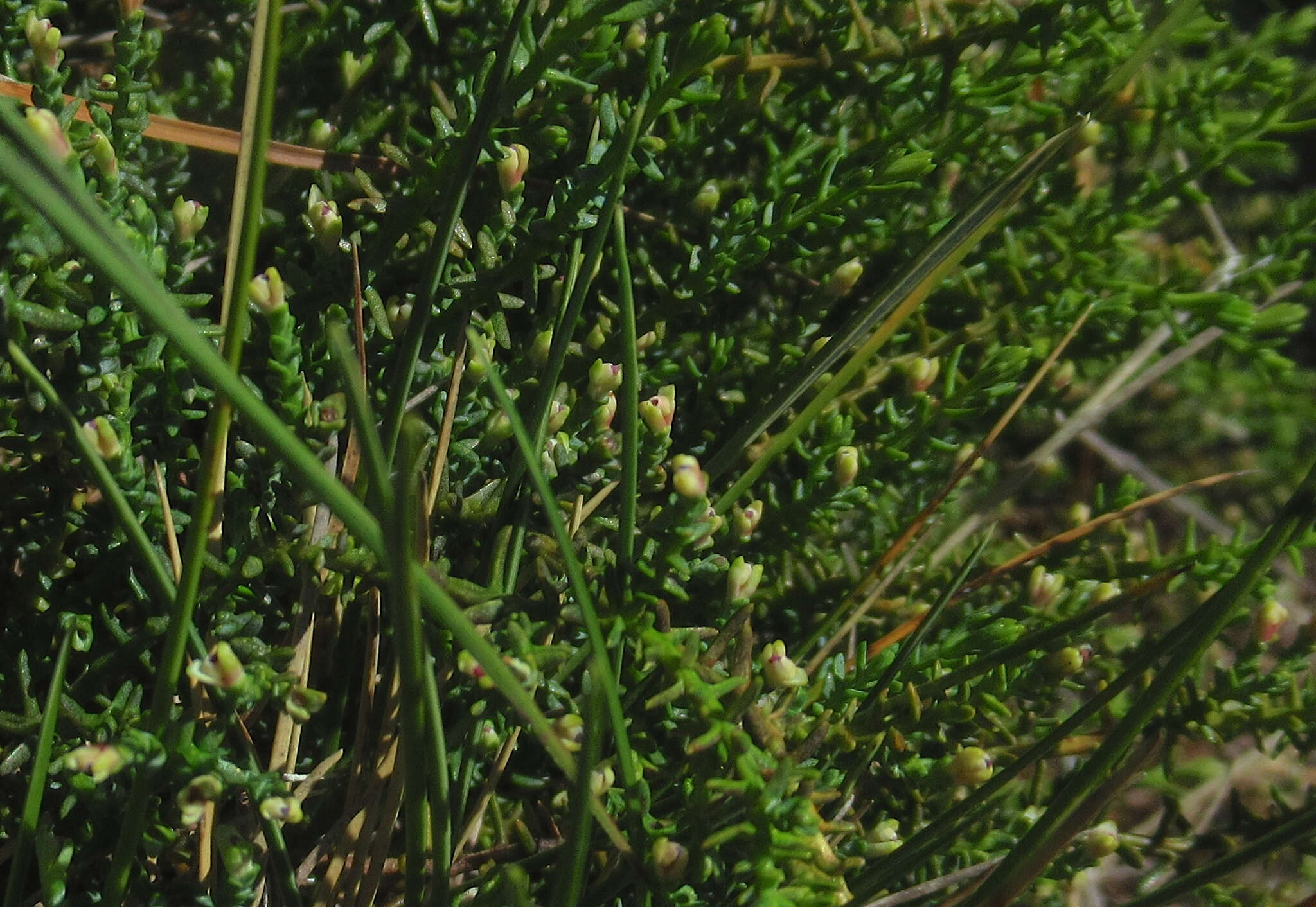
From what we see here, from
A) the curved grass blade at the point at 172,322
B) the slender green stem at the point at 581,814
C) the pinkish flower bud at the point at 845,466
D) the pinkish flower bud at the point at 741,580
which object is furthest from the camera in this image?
the pinkish flower bud at the point at 845,466

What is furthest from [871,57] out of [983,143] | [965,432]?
[965,432]

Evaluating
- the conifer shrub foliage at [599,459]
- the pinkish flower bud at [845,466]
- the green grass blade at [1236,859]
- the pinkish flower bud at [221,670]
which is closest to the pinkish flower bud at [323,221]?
the conifer shrub foliage at [599,459]

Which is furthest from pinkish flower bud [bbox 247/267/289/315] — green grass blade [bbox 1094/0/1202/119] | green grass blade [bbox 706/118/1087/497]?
green grass blade [bbox 1094/0/1202/119]

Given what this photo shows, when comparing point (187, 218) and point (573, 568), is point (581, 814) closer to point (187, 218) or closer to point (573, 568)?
point (573, 568)

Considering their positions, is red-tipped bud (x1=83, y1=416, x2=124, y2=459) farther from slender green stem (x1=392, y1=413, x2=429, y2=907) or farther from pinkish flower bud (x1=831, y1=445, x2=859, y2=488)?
pinkish flower bud (x1=831, y1=445, x2=859, y2=488)

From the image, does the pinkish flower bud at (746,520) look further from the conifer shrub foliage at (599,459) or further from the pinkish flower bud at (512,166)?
the pinkish flower bud at (512,166)

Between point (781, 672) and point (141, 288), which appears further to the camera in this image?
point (781, 672)

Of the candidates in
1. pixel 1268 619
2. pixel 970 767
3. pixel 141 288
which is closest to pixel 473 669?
pixel 141 288
